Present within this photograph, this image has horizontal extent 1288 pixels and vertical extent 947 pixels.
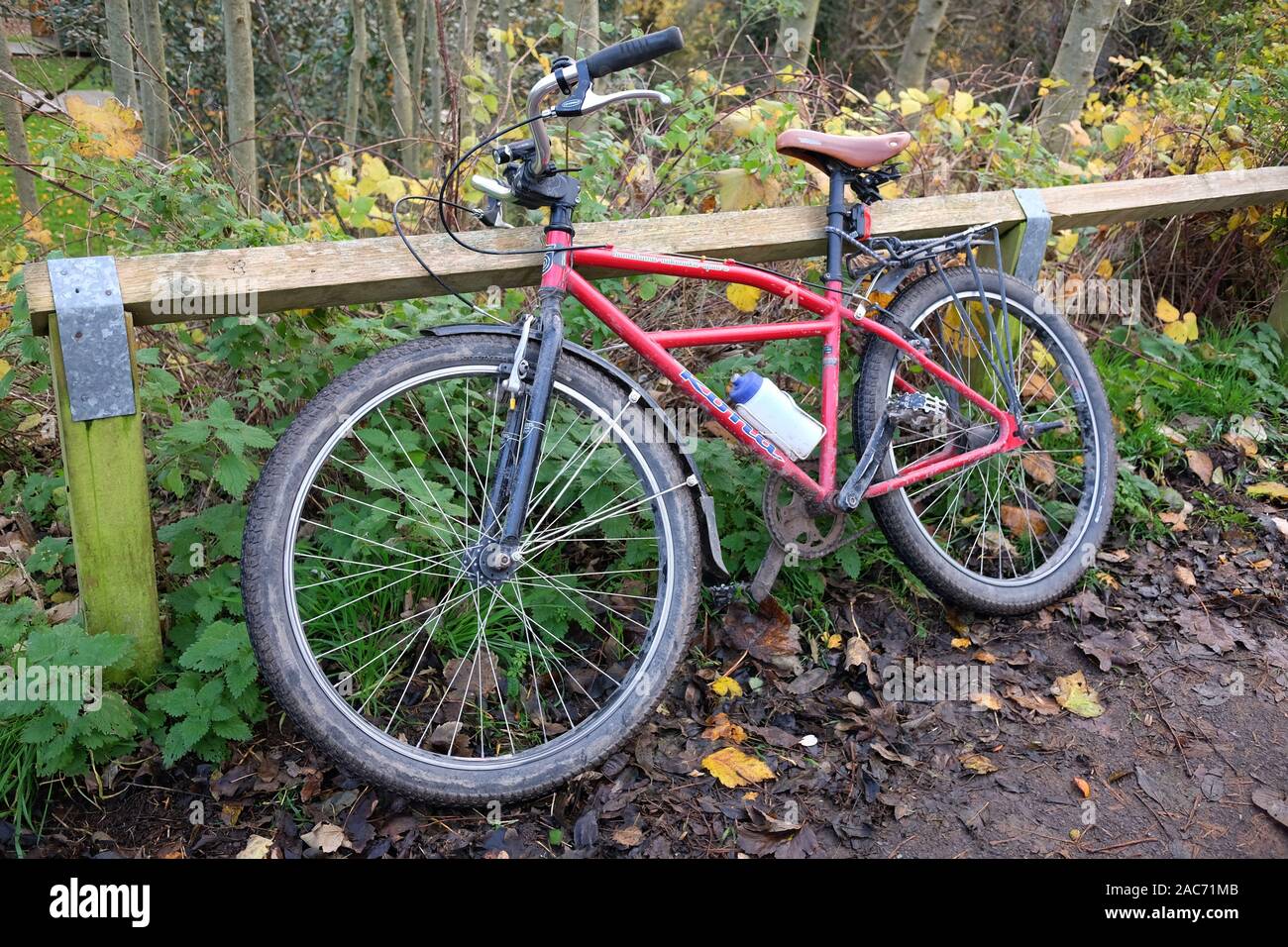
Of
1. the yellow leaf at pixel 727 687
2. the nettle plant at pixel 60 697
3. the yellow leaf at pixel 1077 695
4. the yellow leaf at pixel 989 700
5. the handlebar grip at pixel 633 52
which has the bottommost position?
the yellow leaf at pixel 727 687

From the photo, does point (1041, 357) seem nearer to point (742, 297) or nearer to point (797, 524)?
point (742, 297)

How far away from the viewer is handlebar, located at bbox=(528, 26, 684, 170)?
189 cm

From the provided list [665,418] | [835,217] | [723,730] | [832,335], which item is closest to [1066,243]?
[835,217]

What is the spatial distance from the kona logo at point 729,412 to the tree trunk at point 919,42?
5.33 metres

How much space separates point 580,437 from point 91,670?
4.39 feet

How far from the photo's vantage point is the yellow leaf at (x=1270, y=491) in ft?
11.3

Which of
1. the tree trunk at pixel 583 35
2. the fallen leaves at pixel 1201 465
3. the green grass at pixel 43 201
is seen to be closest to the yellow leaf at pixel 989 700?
the fallen leaves at pixel 1201 465

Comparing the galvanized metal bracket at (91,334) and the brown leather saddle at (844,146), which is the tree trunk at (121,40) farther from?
the brown leather saddle at (844,146)

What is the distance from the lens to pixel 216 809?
7.37 ft

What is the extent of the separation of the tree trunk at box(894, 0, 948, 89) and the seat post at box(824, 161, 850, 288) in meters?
4.79

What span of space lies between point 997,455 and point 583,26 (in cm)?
247

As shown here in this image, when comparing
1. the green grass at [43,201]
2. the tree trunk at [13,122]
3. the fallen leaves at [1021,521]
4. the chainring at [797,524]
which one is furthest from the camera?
the green grass at [43,201]

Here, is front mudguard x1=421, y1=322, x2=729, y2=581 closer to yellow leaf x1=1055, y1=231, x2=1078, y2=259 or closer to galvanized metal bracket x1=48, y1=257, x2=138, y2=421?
galvanized metal bracket x1=48, y1=257, x2=138, y2=421
